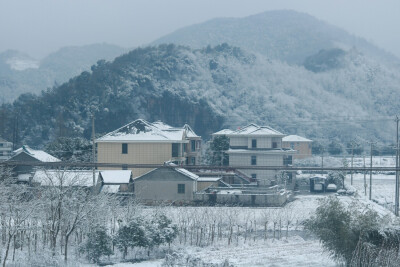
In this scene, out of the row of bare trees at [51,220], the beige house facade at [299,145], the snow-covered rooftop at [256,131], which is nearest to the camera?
the row of bare trees at [51,220]

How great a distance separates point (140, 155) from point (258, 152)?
6460mm

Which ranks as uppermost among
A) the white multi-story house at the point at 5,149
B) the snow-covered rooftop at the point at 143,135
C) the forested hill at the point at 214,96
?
the forested hill at the point at 214,96

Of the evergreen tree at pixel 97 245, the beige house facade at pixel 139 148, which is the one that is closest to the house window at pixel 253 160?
the beige house facade at pixel 139 148

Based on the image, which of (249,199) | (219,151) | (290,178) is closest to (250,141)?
(219,151)

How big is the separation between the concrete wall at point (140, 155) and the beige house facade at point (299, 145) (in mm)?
16191

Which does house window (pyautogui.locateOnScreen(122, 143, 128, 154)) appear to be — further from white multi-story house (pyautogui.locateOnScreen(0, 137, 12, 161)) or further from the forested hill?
the forested hill

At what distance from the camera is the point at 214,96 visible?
61281 mm

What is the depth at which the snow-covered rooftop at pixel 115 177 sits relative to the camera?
69.6 ft

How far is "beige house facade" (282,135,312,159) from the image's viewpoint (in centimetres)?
3984

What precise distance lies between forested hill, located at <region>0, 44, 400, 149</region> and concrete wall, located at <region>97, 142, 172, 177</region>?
19414 mm

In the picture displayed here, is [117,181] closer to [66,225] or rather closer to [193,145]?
[66,225]

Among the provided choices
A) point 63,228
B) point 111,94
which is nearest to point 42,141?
point 111,94

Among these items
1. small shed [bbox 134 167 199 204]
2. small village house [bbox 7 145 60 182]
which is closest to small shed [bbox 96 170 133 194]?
small shed [bbox 134 167 199 204]

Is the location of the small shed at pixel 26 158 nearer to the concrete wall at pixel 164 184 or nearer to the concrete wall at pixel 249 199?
the concrete wall at pixel 164 184
